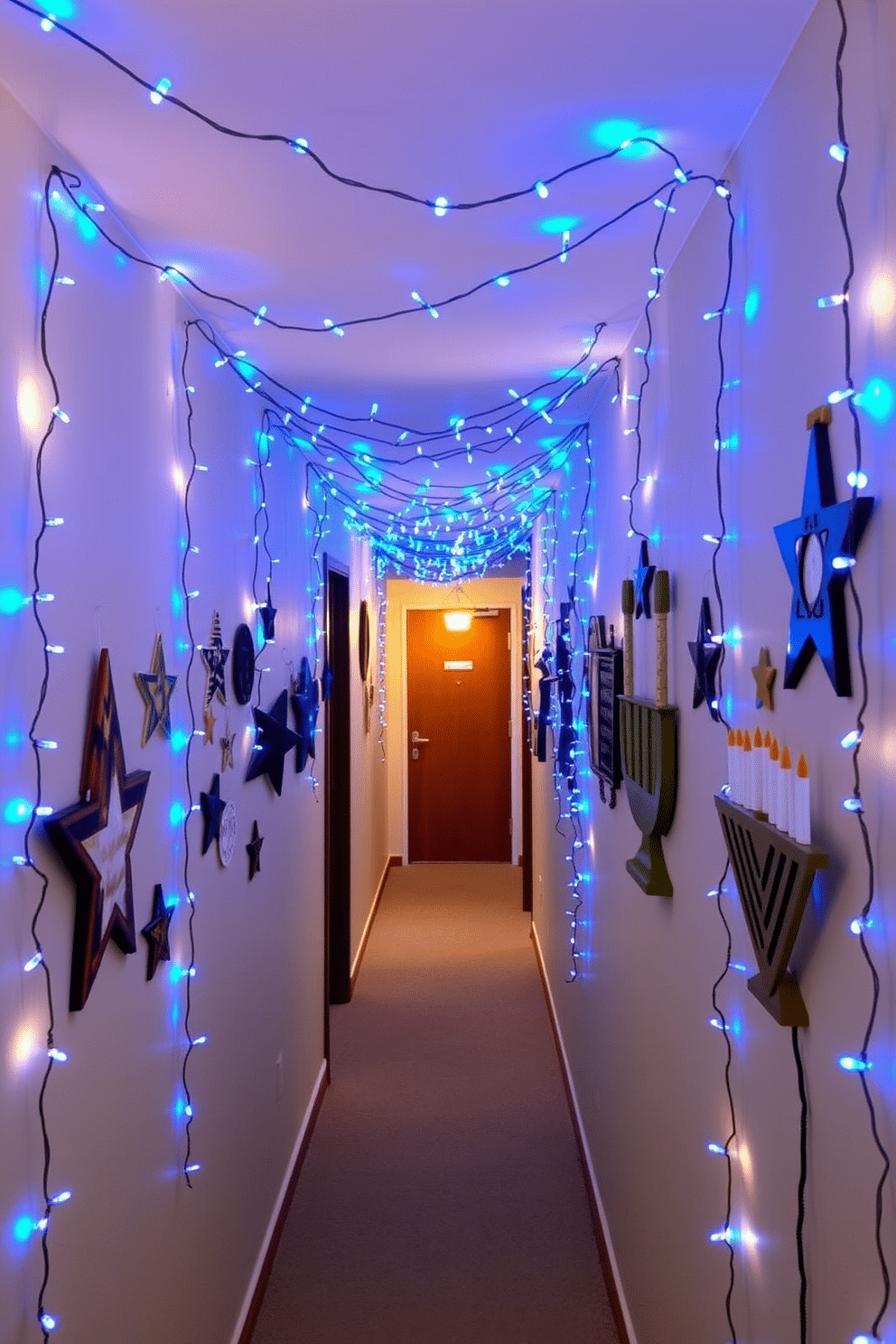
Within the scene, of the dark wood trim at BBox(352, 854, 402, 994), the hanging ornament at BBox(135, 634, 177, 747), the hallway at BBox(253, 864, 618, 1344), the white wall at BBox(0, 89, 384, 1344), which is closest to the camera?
the white wall at BBox(0, 89, 384, 1344)

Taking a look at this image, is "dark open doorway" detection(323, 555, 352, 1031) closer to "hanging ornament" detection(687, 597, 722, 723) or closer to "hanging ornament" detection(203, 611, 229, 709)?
"hanging ornament" detection(203, 611, 229, 709)

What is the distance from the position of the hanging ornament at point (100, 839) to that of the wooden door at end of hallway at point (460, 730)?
266 inches

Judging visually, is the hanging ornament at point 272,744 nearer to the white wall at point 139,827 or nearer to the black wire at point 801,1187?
the white wall at point 139,827

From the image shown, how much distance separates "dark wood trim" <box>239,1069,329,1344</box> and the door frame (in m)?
4.32

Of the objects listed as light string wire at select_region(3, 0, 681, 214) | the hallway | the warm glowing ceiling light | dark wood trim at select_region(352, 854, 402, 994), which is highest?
light string wire at select_region(3, 0, 681, 214)

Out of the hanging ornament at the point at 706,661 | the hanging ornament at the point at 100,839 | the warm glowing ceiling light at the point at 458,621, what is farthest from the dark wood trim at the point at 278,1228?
the warm glowing ceiling light at the point at 458,621

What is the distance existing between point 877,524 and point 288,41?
34.6 inches

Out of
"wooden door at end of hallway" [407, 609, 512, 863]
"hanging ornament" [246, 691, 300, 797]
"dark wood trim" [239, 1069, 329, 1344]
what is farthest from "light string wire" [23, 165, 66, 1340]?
"wooden door at end of hallway" [407, 609, 512, 863]

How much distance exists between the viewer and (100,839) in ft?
5.44

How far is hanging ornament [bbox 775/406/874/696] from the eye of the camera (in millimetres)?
1103

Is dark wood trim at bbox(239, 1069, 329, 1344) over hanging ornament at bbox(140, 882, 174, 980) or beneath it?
beneath

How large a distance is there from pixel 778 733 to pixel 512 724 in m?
7.15

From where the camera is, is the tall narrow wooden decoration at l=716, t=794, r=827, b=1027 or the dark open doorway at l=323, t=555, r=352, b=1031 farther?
the dark open doorway at l=323, t=555, r=352, b=1031

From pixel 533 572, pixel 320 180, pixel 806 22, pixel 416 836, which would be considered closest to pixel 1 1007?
pixel 320 180
